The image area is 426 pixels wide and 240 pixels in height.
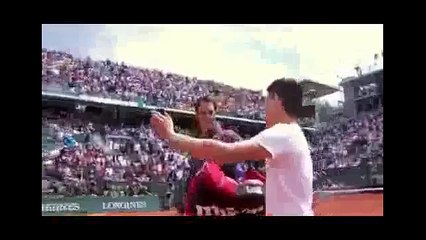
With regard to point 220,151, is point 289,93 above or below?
above

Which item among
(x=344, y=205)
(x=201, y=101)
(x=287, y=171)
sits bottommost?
(x=344, y=205)

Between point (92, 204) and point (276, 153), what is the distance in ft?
3.49

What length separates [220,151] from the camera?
9.76 feet

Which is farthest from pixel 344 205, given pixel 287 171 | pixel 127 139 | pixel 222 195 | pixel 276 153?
pixel 127 139

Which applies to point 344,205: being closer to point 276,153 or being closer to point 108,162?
point 276,153

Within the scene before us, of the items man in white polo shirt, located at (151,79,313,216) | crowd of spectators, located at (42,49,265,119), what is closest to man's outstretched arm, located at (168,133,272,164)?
man in white polo shirt, located at (151,79,313,216)

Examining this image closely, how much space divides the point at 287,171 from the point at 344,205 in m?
0.38

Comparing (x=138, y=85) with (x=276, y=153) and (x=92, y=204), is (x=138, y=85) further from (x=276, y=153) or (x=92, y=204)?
(x=276, y=153)

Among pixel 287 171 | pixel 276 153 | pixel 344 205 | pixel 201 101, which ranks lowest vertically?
pixel 344 205

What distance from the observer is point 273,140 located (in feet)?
9.77

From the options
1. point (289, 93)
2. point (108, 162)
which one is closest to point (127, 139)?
point (108, 162)

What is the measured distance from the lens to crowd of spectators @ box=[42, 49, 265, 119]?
3.00 meters
